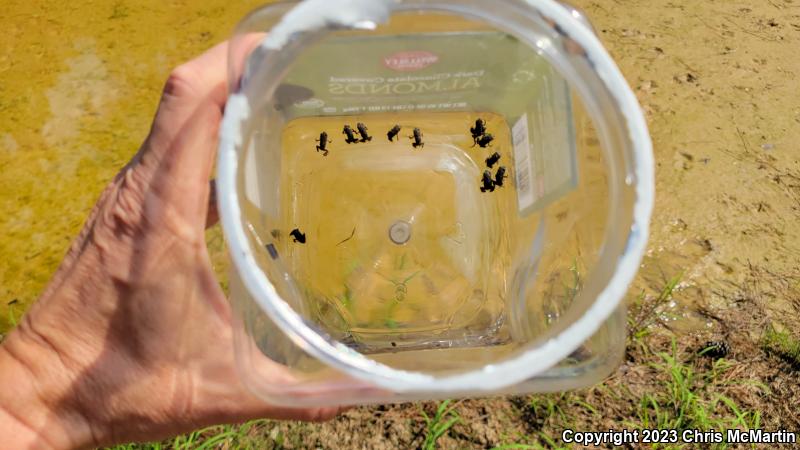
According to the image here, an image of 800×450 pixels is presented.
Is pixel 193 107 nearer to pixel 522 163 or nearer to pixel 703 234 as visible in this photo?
pixel 522 163

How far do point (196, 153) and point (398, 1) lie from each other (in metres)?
0.59

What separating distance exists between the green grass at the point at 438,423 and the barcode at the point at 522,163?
987mm

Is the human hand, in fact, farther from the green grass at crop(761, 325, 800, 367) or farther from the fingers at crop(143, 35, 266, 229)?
the green grass at crop(761, 325, 800, 367)

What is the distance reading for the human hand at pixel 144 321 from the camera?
4.94ft

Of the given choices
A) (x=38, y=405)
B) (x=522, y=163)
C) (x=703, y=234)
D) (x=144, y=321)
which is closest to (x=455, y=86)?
(x=522, y=163)

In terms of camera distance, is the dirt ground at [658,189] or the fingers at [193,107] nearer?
the fingers at [193,107]

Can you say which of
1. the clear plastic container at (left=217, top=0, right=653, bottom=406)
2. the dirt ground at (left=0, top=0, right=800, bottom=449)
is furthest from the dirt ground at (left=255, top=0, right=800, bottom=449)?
the clear plastic container at (left=217, top=0, right=653, bottom=406)

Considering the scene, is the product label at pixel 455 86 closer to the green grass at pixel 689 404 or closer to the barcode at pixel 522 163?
the barcode at pixel 522 163

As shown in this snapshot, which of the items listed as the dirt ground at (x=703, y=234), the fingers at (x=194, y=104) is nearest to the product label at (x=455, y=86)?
the fingers at (x=194, y=104)

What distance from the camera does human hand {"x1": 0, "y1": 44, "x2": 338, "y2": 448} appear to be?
1505mm

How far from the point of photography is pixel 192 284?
1575 millimetres

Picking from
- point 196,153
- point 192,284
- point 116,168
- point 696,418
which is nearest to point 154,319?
point 192,284

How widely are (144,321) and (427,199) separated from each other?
0.97 metres

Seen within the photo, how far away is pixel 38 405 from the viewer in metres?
1.81
